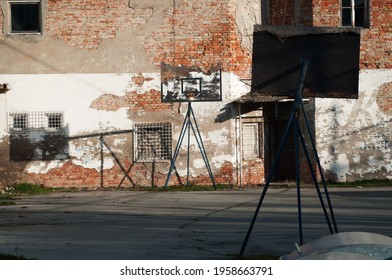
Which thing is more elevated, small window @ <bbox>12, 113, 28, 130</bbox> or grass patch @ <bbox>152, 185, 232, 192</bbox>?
small window @ <bbox>12, 113, 28, 130</bbox>

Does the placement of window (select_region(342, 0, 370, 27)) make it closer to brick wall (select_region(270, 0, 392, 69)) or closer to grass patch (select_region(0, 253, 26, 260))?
brick wall (select_region(270, 0, 392, 69))

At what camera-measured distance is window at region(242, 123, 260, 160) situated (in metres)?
30.5

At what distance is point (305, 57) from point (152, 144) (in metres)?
16.3

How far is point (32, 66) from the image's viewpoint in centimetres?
2934

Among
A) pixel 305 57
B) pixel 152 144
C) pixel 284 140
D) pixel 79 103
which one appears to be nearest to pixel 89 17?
pixel 79 103

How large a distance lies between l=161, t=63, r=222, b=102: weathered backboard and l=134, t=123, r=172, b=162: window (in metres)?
0.92

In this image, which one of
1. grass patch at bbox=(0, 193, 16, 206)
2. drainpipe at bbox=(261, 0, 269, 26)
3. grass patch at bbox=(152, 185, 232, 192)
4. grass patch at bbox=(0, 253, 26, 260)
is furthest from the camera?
drainpipe at bbox=(261, 0, 269, 26)

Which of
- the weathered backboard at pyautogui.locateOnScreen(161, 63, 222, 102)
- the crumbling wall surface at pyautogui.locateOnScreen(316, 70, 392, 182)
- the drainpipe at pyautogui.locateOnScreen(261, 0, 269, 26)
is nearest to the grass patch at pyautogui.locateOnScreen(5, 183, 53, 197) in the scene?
the weathered backboard at pyautogui.locateOnScreen(161, 63, 222, 102)

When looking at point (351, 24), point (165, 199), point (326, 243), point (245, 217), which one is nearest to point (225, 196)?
point (165, 199)

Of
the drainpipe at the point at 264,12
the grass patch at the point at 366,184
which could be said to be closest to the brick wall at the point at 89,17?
the drainpipe at the point at 264,12

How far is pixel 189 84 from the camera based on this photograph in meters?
29.4

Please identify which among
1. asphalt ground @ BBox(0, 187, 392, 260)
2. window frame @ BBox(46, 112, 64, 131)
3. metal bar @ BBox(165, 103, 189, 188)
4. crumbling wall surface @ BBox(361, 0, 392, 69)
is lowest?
asphalt ground @ BBox(0, 187, 392, 260)

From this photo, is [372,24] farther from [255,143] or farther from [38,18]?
[38,18]

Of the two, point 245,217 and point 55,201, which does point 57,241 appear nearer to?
point 245,217
